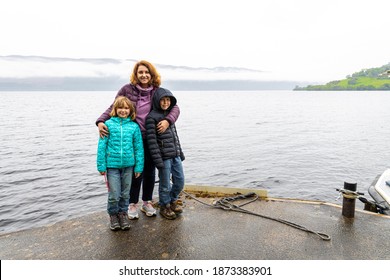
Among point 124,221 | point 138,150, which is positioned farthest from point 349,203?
point 124,221

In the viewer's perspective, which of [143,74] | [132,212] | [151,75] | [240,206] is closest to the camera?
[143,74]

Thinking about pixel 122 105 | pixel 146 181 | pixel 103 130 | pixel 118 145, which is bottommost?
pixel 146 181

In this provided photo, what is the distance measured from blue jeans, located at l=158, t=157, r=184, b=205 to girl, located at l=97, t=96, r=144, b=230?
402 millimetres

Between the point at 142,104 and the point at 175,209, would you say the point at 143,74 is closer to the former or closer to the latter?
the point at 142,104

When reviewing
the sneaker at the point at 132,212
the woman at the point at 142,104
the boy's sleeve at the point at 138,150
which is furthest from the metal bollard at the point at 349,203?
the sneaker at the point at 132,212

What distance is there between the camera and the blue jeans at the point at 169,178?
428 centimetres

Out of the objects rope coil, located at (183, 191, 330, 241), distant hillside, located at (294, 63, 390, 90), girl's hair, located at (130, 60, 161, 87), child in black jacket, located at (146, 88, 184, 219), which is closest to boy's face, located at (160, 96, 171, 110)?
child in black jacket, located at (146, 88, 184, 219)

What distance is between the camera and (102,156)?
3.89 m

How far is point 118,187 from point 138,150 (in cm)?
64

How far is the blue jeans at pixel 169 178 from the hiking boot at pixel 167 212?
0.08 metres

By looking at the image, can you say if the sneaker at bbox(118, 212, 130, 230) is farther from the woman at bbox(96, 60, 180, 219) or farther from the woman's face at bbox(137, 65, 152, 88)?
the woman's face at bbox(137, 65, 152, 88)

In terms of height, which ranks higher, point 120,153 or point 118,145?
point 118,145

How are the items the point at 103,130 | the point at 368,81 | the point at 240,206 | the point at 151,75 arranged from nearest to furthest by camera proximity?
the point at 103,130 → the point at 151,75 → the point at 240,206 → the point at 368,81

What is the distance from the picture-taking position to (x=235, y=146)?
20.8 metres
